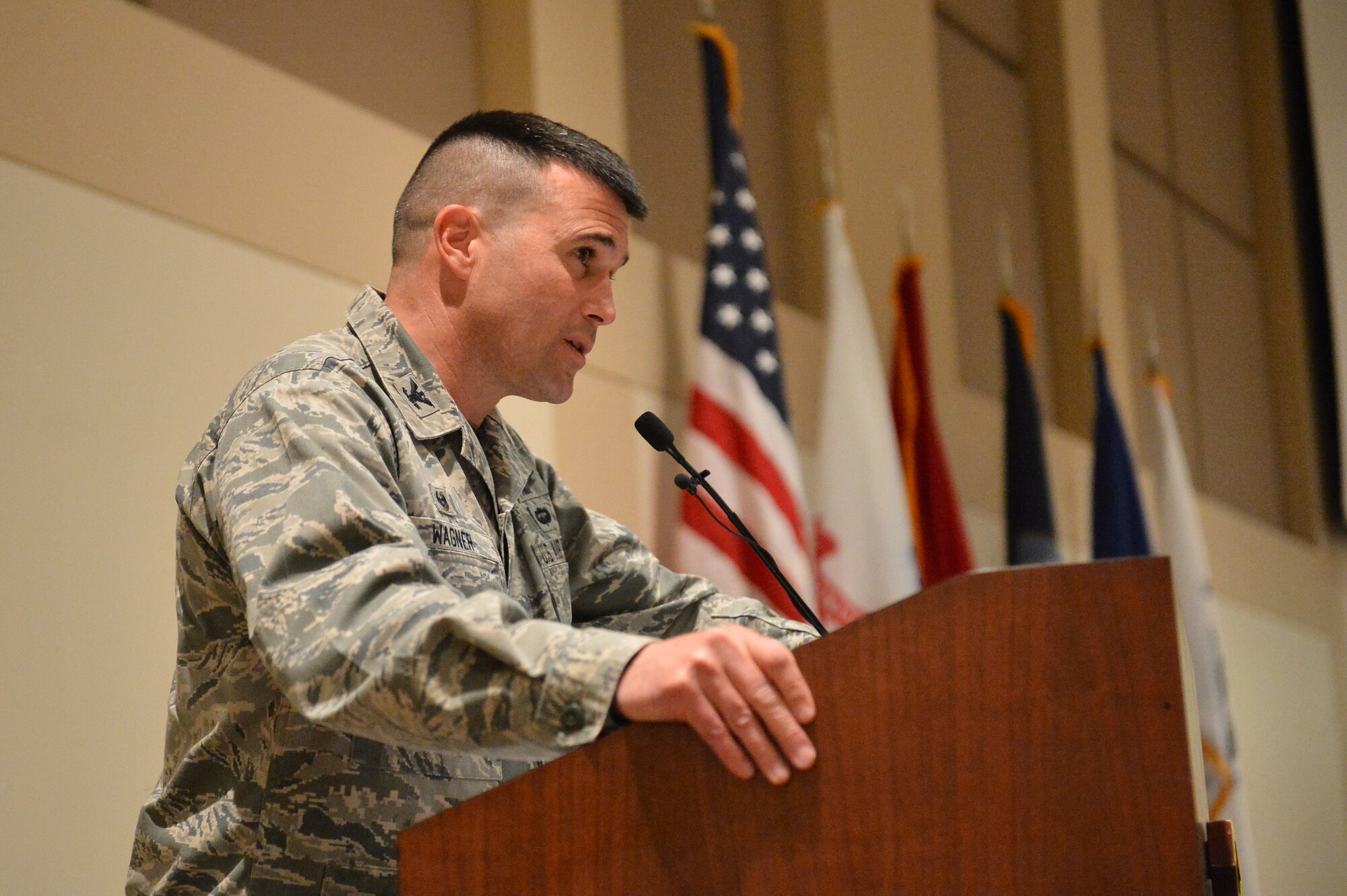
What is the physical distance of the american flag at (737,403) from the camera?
3785 millimetres

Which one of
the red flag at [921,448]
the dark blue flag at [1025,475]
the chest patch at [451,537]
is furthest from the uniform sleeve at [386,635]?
the dark blue flag at [1025,475]

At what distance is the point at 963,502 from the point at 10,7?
11.9 feet

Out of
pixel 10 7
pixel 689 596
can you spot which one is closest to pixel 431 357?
pixel 689 596

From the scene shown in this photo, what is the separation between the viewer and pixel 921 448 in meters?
4.77

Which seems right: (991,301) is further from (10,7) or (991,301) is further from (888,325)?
(10,7)

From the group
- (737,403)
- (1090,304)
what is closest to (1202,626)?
(1090,304)

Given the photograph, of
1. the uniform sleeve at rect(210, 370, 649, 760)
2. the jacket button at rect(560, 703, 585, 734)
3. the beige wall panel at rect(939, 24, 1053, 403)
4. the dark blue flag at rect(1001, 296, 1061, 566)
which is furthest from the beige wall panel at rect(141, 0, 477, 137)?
the beige wall panel at rect(939, 24, 1053, 403)

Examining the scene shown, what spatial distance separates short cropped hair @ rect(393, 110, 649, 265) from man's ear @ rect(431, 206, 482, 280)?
2cm

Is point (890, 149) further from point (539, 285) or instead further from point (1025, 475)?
point (539, 285)

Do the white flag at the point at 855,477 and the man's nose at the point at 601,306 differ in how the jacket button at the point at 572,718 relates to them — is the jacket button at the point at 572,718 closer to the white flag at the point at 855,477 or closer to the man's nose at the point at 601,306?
the man's nose at the point at 601,306

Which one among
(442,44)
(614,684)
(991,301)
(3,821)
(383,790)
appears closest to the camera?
(614,684)

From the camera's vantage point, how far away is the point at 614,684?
119 cm

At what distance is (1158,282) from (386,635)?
6466 mm

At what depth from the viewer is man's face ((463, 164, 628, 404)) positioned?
2.00m
